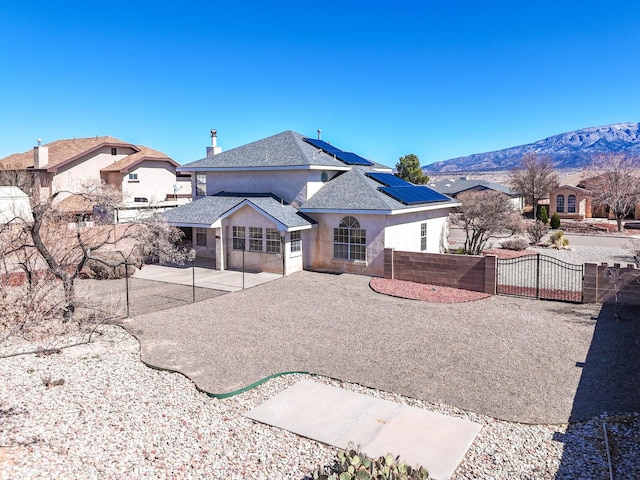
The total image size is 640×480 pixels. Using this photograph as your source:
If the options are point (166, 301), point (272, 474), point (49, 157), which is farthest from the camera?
point (49, 157)

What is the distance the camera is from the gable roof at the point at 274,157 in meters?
26.0

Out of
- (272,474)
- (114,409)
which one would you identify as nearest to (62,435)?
→ (114,409)

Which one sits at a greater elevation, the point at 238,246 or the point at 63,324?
the point at 238,246

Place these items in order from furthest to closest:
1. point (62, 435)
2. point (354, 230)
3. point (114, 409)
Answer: point (354, 230) < point (114, 409) < point (62, 435)

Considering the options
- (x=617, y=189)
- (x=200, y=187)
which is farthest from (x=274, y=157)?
(x=617, y=189)

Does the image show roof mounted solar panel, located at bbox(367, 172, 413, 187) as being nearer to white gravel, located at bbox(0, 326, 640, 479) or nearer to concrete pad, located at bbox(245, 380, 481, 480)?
white gravel, located at bbox(0, 326, 640, 479)

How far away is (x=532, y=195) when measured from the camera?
5653 cm

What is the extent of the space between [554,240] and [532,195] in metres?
24.5

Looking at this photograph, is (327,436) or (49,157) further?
(49,157)

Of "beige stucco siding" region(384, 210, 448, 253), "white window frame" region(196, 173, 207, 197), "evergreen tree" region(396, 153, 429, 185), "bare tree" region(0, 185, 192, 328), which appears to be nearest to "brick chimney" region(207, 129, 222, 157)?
"white window frame" region(196, 173, 207, 197)

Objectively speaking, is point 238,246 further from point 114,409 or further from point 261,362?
point 114,409

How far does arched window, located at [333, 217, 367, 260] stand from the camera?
23.5 meters

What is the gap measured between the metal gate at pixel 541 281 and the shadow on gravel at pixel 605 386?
2818 millimetres

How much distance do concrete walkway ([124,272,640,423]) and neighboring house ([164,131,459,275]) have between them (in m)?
4.70
